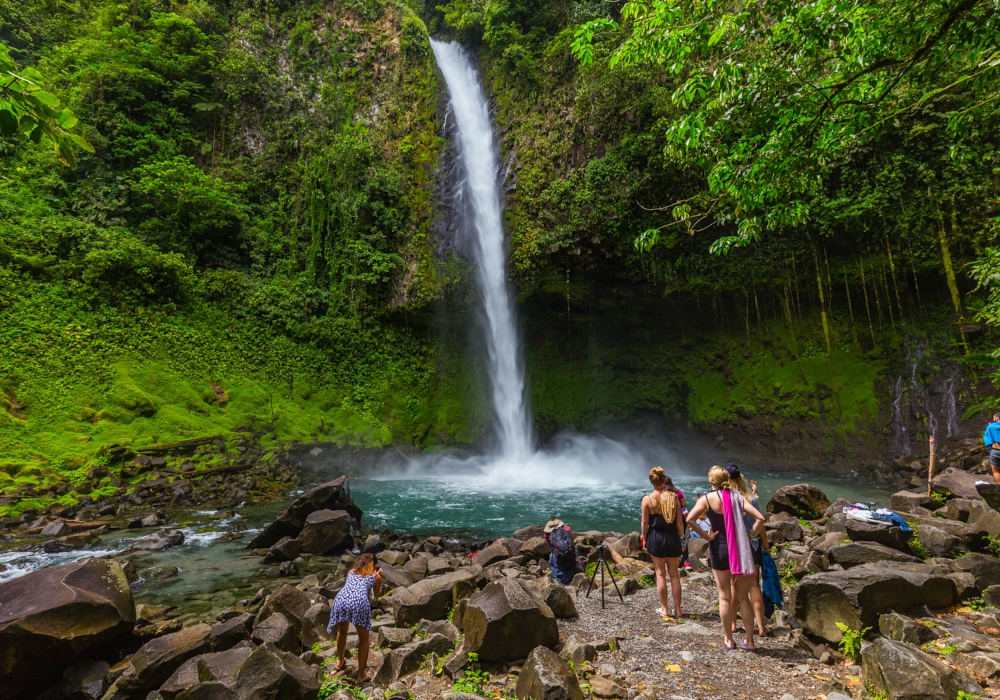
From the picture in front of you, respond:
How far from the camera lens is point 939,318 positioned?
15.3 meters

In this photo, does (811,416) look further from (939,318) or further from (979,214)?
(979,214)

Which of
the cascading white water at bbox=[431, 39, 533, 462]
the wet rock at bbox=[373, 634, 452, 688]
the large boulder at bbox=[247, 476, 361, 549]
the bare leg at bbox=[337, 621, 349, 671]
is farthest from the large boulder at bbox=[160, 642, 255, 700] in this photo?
the cascading white water at bbox=[431, 39, 533, 462]

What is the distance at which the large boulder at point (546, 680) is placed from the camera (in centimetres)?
315

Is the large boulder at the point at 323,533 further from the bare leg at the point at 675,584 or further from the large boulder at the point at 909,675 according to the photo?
the large boulder at the point at 909,675

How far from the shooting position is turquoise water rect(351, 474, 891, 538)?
1081 centimetres

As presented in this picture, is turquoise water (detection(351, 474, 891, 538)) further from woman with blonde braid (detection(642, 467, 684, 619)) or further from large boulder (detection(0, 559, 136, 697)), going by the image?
large boulder (detection(0, 559, 136, 697))

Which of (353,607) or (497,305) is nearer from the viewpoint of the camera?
(353,607)

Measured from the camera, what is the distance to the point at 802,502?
29.5ft

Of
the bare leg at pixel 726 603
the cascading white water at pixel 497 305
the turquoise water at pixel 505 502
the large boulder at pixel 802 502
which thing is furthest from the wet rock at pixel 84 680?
the cascading white water at pixel 497 305

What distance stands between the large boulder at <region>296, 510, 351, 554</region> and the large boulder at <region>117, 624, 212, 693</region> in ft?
13.9

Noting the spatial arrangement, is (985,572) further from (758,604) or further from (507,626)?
(507,626)

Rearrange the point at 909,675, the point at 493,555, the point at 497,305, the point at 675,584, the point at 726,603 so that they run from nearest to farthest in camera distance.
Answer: the point at 909,675, the point at 726,603, the point at 675,584, the point at 493,555, the point at 497,305

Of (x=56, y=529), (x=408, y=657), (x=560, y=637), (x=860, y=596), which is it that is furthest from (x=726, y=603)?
(x=56, y=529)

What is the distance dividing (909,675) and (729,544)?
139cm
